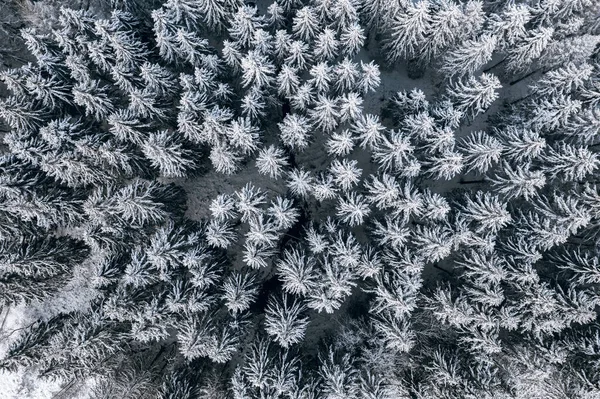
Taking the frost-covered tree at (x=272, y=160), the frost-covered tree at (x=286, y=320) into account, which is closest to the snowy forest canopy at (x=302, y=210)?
the frost-covered tree at (x=286, y=320)

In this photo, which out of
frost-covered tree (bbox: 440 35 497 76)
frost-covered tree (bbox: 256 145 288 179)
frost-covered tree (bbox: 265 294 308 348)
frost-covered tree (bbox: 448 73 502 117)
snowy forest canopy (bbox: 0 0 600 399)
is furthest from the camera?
frost-covered tree (bbox: 440 35 497 76)

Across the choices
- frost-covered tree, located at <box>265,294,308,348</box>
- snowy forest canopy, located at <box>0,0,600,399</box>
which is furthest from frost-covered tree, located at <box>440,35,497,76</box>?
frost-covered tree, located at <box>265,294,308,348</box>

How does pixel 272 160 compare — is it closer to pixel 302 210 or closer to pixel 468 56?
pixel 302 210

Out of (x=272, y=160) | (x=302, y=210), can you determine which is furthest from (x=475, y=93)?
(x=272, y=160)

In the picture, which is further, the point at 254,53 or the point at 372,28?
the point at 372,28

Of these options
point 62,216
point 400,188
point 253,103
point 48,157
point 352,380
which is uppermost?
point 253,103

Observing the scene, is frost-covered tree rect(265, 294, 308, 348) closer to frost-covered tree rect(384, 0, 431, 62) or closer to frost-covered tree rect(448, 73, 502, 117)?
frost-covered tree rect(448, 73, 502, 117)

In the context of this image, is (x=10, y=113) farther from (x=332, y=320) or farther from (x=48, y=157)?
(x=332, y=320)

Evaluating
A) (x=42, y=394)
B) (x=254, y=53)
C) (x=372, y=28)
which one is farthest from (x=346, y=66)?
(x=42, y=394)
